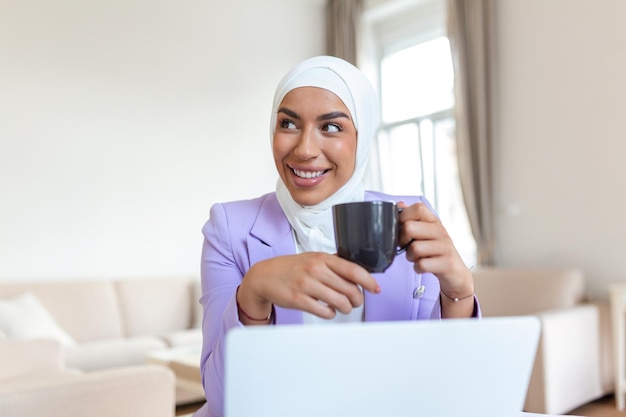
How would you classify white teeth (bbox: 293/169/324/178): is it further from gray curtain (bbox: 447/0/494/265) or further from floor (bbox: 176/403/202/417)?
gray curtain (bbox: 447/0/494/265)

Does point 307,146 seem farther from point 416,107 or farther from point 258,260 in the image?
point 416,107

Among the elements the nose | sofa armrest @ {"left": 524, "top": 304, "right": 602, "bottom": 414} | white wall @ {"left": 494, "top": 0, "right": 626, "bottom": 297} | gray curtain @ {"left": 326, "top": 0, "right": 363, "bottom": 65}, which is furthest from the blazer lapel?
gray curtain @ {"left": 326, "top": 0, "right": 363, "bottom": 65}

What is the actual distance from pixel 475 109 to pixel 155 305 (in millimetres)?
2668

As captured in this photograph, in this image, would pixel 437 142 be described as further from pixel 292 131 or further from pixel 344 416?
pixel 344 416

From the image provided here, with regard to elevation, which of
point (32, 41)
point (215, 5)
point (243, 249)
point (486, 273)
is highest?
point (215, 5)

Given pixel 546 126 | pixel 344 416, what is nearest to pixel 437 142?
pixel 546 126

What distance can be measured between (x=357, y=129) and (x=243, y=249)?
0.78 feet

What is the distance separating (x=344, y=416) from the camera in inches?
18.1

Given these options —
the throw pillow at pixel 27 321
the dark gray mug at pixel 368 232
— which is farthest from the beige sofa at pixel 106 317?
the dark gray mug at pixel 368 232

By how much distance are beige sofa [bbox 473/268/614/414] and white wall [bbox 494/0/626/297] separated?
30 cm

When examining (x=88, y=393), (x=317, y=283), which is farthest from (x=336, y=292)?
(x=88, y=393)

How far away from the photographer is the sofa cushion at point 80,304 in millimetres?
3727

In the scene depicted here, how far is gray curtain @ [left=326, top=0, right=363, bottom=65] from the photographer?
5.23 metres

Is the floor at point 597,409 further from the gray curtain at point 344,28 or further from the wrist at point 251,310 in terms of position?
the gray curtain at point 344,28
